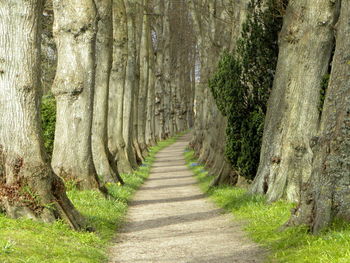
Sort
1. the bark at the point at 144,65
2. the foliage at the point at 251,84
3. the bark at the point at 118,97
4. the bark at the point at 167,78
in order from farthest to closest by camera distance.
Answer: the bark at the point at 167,78 < the bark at the point at 144,65 < the bark at the point at 118,97 < the foliage at the point at 251,84

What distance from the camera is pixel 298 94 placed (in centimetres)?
1341

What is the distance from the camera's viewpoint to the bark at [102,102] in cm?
1862

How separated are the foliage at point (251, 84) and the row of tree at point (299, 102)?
28 millimetres

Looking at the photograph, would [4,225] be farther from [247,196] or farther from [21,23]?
[247,196]

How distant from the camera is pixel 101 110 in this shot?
62.7ft

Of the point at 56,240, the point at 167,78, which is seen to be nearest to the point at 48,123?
the point at 56,240

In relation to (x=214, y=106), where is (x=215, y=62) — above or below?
above

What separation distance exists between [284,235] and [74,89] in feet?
23.9

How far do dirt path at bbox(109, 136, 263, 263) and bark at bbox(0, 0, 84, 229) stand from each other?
4.57 ft

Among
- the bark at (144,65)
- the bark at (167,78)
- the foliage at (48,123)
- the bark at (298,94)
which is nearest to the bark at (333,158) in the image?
the bark at (298,94)

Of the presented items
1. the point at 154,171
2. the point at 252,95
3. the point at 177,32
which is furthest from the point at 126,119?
the point at 177,32

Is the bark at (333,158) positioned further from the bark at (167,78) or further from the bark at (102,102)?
the bark at (167,78)

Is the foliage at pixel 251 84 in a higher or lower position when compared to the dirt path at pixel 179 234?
higher

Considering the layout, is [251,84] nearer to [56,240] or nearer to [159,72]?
[56,240]
